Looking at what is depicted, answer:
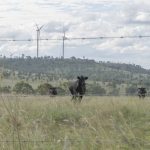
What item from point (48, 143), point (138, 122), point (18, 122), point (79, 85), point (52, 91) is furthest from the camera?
point (52, 91)

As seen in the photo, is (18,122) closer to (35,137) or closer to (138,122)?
(35,137)

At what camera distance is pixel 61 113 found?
12.5 meters

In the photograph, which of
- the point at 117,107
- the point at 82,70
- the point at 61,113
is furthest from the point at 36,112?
the point at 82,70

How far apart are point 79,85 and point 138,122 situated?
1215cm

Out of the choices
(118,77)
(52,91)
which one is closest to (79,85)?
(52,91)

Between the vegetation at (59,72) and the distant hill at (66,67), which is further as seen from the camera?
the distant hill at (66,67)

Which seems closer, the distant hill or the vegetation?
the vegetation

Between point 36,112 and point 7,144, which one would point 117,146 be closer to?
point 7,144

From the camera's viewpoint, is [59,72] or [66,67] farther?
[59,72]

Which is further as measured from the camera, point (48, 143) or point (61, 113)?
point (61, 113)

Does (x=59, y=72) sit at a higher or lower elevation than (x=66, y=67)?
lower

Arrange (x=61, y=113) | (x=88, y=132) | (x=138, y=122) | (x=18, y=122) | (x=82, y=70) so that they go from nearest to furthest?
(x=18, y=122) < (x=88, y=132) < (x=138, y=122) < (x=61, y=113) < (x=82, y=70)

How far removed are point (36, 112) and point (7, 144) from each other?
6.07m

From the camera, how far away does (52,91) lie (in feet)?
106
